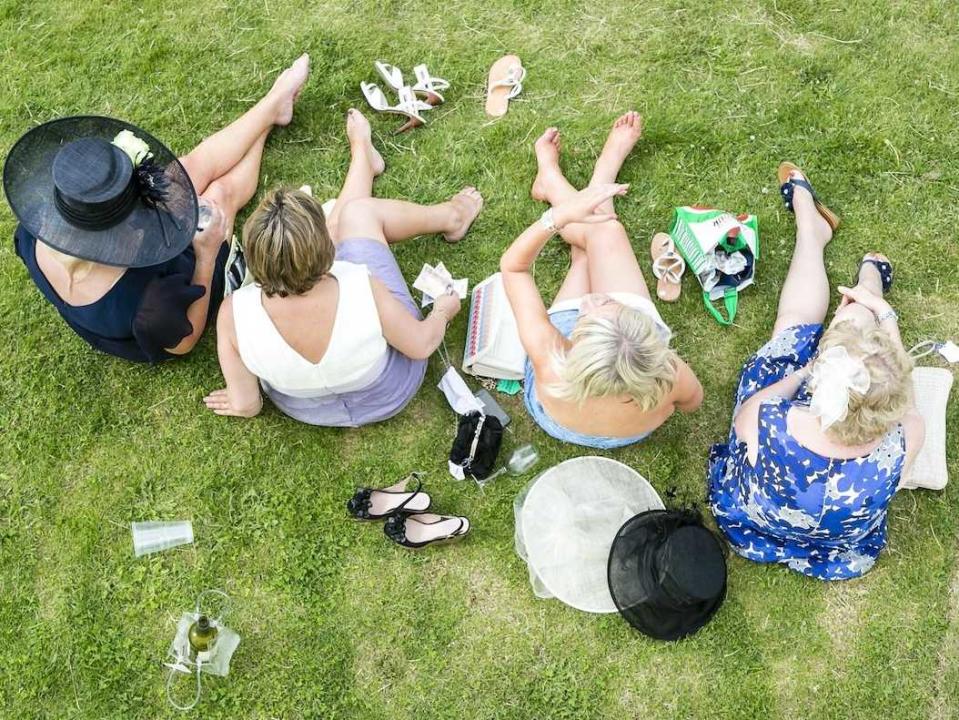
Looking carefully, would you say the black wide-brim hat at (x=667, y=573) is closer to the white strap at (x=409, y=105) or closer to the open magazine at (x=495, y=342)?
the open magazine at (x=495, y=342)

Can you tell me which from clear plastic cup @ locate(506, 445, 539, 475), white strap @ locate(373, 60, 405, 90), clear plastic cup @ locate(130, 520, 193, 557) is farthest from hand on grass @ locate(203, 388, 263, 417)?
white strap @ locate(373, 60, 405, 90)

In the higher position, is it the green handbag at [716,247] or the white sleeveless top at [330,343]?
the white sleeveless top at [330,343]

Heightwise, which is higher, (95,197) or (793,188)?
(95,197)

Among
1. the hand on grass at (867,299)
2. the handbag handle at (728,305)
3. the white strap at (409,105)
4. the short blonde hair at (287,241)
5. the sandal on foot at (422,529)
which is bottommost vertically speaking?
the sandal on foot at (422,529)

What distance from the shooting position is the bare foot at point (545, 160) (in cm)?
531

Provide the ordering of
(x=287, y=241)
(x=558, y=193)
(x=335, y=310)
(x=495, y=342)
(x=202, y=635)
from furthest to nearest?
(x=558, y=193) < (x=495, y=342) < (x=202, y=635) < (x=335, y=310) < (x=287, y=241)

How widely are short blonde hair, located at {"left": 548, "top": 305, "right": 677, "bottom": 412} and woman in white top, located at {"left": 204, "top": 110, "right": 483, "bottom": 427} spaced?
1095 millimetres

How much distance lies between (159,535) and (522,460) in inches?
89.7

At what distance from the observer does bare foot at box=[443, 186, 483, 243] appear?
5242 millimetres

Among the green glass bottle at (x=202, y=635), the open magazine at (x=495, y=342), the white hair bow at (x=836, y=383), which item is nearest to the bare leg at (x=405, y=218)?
the open magazine at (x=495, y=342)

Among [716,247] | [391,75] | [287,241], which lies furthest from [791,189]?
[287,241]

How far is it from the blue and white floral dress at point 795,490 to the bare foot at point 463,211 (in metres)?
2.08

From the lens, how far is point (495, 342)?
16.0 ft

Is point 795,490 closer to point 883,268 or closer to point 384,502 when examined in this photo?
point 883,268
